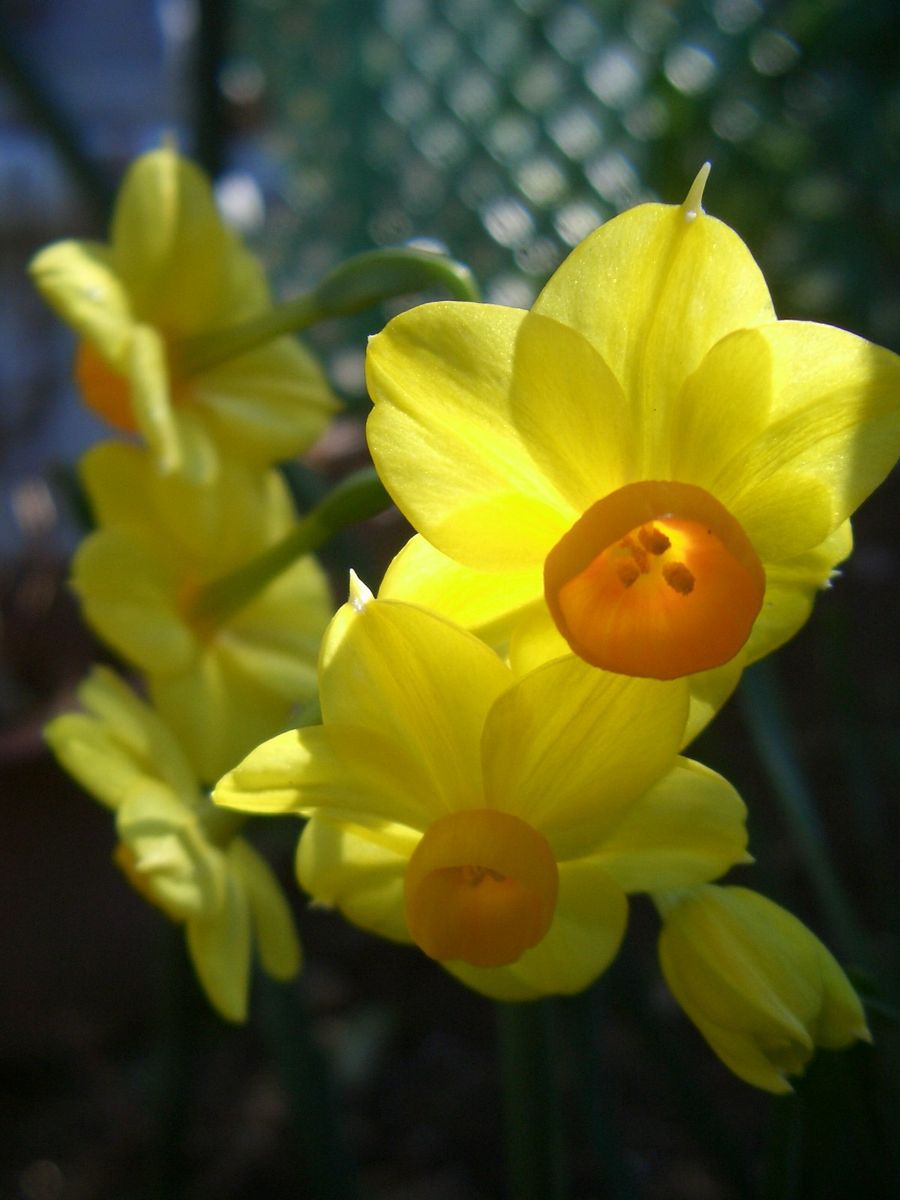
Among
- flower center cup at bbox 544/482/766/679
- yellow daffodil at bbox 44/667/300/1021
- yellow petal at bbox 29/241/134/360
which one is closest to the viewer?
flower center cup at bbox 544/482/766/679

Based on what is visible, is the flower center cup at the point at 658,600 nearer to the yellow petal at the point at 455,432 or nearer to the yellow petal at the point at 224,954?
the yellow petal at the point at 455,432

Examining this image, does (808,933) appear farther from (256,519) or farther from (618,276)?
(256,519)

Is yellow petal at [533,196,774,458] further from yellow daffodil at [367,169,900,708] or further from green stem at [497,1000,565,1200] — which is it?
green stem at [497,1000,565,1200]

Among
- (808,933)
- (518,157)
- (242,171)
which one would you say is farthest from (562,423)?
(242,171)

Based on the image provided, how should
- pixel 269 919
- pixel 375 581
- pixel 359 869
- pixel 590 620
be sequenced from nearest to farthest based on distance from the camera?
1. pixel 590 620
2. pixel 359 869
3. pixel 269 919
4. pixel 375 581

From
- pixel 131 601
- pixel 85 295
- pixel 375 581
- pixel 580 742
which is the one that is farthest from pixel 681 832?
pixel 375 581

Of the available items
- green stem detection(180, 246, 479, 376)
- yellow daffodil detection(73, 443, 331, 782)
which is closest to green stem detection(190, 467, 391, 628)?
yellow daffodil detection(73, 443, 331, 782)

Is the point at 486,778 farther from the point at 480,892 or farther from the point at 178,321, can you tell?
the point at 178,321
